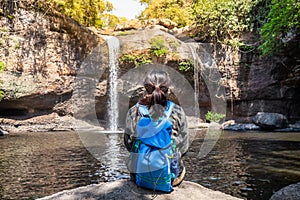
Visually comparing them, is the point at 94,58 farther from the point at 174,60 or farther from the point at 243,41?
the point at 243,41

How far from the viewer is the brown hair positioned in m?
2.51

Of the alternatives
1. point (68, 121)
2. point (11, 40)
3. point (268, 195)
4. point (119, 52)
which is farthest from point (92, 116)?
point (268, 195)

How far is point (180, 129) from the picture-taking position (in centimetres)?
273

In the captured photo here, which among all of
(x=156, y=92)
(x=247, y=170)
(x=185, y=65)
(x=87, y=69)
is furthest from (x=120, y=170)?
(x=185, y=65)

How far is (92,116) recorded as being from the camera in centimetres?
2047

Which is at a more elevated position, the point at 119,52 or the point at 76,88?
the point at 119,52

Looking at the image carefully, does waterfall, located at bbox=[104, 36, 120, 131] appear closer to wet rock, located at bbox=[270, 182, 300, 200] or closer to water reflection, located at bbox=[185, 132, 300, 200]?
water reflection, located at bbox=[185, 132, 300, 200]

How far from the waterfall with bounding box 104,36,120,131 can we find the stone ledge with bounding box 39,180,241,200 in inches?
655

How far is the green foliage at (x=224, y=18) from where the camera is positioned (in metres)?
19.8

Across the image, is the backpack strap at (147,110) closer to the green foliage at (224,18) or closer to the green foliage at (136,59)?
the green foliage at (136,59)

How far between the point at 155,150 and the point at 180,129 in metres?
0.39

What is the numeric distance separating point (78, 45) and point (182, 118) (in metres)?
17.5

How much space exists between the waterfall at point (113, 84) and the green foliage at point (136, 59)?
64cm

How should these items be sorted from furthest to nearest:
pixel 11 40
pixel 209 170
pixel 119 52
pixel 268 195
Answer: pixel 119 52 → pixel 11 40 → pixel 209 170 → pixel 268 195
